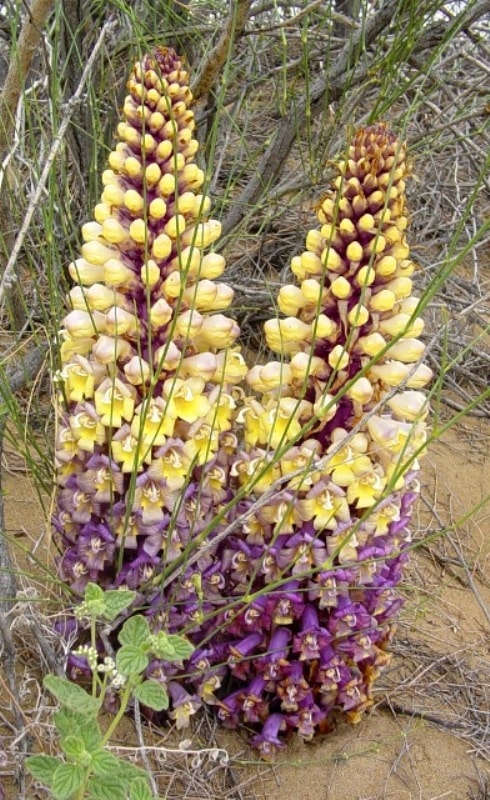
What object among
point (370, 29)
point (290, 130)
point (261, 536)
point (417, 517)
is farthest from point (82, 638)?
point (370, 29)

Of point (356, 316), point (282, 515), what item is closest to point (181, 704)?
point (282, 515)

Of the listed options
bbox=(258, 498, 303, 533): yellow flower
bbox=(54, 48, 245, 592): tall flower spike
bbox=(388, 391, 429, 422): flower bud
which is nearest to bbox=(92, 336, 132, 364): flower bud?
bbox=(54, 48, 245, 592): tall flower spike

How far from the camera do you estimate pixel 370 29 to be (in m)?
2.64

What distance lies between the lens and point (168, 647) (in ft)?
4.63

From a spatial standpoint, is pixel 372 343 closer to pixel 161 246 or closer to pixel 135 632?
pixel 161 246

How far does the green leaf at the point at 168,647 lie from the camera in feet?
4.60

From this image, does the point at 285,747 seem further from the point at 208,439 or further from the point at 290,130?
the point at 290,130

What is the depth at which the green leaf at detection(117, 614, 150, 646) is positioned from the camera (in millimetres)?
1449

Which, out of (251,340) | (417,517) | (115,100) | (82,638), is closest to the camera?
(82,638)

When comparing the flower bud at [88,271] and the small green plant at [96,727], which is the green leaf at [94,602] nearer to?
the small green plant at [96,727]

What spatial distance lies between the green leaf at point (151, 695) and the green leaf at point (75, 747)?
0.36 ft

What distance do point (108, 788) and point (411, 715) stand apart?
1.10m

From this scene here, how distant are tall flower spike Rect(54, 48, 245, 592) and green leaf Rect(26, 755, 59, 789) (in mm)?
466

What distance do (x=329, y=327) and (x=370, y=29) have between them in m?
1.35
